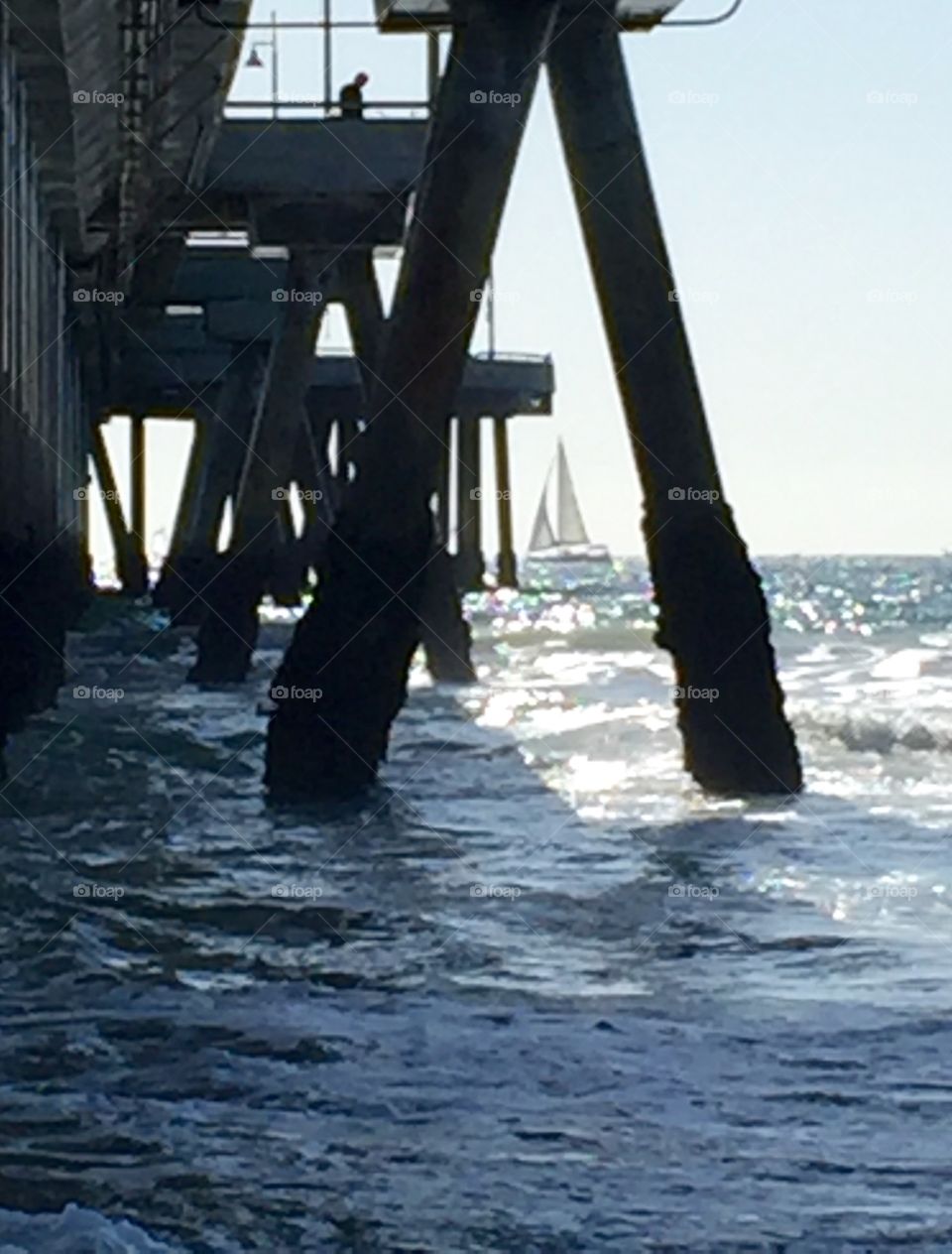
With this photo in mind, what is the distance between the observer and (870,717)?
74.7ft

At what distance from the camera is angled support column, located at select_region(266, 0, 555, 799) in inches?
517

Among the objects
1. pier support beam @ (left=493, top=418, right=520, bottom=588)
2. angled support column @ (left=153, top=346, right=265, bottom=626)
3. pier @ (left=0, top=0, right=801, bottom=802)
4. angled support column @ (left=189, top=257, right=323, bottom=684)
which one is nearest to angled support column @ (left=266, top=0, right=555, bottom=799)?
pier @ (left=0, top=0, right=801, bottom=802)

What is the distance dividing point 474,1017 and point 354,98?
20.2 metres

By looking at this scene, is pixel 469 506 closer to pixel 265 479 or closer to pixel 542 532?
pixel 265 479

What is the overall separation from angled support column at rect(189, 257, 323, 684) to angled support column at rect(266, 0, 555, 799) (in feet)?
45.1

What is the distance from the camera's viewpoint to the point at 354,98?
1032 inches

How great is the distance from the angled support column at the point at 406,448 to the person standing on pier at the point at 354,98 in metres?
12.4

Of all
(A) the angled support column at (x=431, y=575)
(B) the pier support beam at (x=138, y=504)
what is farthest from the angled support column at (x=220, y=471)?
(B) the pier support beam at (x=138, y=504)

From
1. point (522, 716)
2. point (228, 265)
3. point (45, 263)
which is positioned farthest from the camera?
point (228, 265)

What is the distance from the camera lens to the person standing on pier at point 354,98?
25844mm

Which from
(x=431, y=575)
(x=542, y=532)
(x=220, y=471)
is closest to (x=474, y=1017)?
(x=431, y=575)

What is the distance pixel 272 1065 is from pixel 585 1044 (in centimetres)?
88

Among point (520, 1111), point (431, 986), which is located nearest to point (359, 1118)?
point (520, 1111)

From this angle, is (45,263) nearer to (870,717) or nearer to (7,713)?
(870,717)
